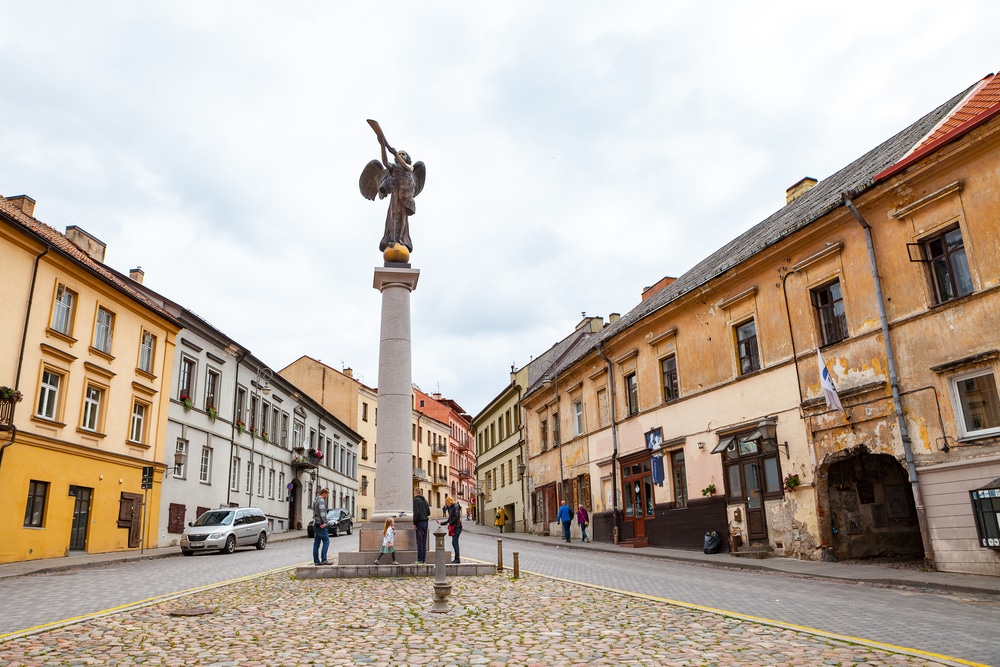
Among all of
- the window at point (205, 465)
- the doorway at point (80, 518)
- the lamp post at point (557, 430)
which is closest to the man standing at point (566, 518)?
the lamp post at point (557, 430)

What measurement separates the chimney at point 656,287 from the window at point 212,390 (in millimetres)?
20041

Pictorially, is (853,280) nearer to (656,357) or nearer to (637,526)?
(656,357)

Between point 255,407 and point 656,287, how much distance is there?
2085 centimetres

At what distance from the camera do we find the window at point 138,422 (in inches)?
993

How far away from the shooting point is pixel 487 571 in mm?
14094

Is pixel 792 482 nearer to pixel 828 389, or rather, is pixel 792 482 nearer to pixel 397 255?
pixel 828 389

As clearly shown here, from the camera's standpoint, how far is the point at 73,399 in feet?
70.8

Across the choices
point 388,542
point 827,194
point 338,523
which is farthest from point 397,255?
point 338,523

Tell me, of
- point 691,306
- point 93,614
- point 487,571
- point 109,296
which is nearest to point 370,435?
point 109,296

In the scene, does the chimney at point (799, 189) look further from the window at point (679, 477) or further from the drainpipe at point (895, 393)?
the window at point (679, 477)

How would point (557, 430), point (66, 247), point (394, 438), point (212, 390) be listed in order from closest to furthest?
point (394, 438) < point (66, 247) < point (212, 390) < point (557, 430)

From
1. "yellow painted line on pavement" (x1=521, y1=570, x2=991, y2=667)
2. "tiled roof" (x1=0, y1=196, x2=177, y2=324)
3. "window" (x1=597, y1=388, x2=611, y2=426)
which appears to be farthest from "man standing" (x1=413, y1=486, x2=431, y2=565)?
"window" (x1=597, y1=388, x2=611, y2=426)

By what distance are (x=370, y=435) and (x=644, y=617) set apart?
5562cm

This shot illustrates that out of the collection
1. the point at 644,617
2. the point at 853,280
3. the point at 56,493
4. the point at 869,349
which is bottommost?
the point at 644,617
